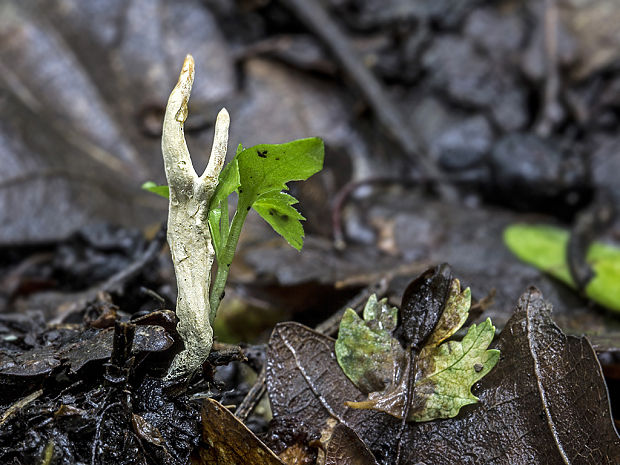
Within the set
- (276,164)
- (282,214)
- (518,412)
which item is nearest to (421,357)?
(518,412)

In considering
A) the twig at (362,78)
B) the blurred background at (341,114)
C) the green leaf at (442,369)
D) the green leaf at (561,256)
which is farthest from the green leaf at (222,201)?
the twig at (362,78)

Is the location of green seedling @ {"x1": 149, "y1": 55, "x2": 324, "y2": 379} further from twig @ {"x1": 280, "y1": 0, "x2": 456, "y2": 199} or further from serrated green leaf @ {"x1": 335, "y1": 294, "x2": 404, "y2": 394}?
twig @ {"x1": 280, "y1": 0, "x2": 456, "y2": 199}

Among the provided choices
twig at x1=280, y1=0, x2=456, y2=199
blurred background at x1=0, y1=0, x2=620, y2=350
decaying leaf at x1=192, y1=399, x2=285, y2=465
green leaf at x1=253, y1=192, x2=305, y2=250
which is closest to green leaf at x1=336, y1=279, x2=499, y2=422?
decaying leaf at x1=192, y1=399, x2=285, y2=465

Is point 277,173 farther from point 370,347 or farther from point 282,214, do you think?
point 370,347

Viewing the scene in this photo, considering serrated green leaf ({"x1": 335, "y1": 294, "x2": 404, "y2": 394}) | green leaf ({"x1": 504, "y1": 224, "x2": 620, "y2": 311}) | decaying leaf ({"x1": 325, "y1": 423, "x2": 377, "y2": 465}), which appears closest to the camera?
decaying leaf ({"x1": 325, "y1": 423, "x2": 377, "y2": 465})

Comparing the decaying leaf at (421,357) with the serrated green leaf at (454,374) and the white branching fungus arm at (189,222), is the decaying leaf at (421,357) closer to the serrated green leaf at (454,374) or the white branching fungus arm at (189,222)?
the serrated green leaf at (454,374)
